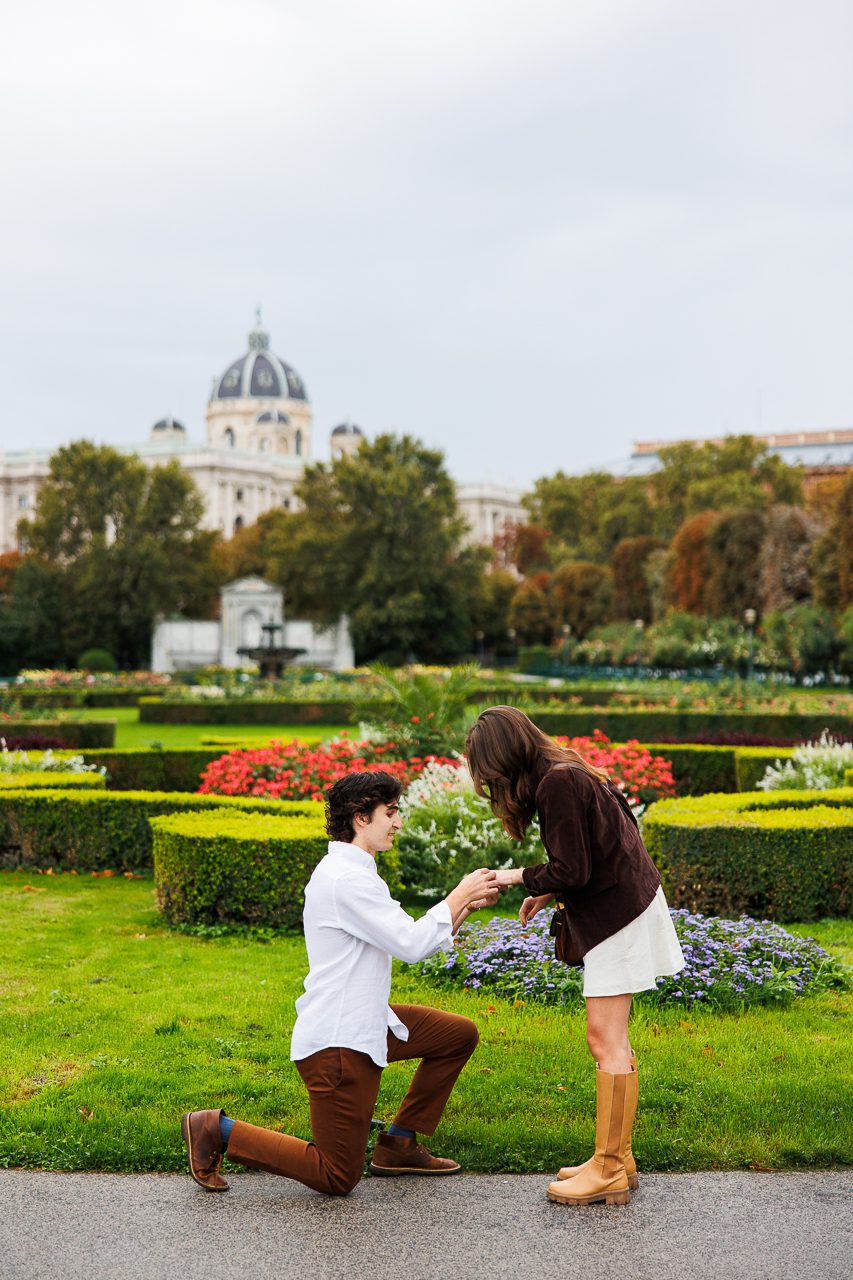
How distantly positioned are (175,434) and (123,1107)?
99322mm

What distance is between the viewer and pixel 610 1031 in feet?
12.1

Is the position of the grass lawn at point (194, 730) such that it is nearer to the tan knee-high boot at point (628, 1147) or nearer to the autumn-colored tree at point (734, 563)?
the tan knee-high boot at point (628, 1147)

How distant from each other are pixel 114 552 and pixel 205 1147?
143 ft

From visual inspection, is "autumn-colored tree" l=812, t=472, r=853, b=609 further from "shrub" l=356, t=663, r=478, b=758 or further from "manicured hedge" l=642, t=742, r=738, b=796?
"shrub" l=356, t=663, r=478, b=758

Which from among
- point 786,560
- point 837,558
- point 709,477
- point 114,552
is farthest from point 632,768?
point 709,477

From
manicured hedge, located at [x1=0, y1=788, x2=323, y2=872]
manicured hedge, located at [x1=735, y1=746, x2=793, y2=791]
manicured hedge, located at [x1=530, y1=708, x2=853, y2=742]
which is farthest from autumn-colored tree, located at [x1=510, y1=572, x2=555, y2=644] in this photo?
manicured hedge, located at [x1=0, y1=788, x2=323, y2=872]

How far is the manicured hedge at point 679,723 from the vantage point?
16875 mm

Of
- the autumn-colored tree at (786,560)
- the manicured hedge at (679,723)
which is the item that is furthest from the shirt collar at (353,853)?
the autumn-colored tree at (786,560)

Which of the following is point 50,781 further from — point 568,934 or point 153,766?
point 568,934

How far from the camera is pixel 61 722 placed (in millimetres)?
16312

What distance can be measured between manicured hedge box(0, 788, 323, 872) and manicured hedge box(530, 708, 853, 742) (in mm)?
8269

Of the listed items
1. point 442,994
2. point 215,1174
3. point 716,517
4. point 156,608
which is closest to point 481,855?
point 442,994

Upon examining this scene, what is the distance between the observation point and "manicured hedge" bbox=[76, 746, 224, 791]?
1295 centimetres

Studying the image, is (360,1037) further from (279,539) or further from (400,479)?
(279,539)
